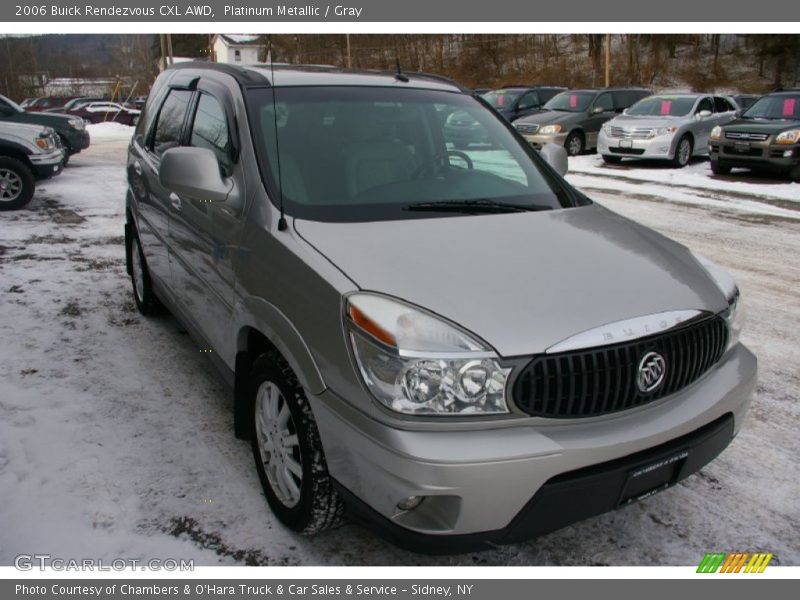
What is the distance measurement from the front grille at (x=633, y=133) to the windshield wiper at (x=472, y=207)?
12916mm

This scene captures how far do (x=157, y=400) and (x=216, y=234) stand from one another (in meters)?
1.22

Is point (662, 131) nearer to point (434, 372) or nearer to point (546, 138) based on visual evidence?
point (546, 138)

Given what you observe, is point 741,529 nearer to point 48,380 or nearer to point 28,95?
point 48,380

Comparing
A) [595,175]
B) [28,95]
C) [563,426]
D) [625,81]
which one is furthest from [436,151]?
[28,95]

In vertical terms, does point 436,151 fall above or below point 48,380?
above

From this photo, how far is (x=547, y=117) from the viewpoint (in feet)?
56.5

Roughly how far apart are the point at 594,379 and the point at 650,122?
14.4m

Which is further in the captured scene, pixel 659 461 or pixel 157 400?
pixel 157 400

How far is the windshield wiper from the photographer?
297 cm

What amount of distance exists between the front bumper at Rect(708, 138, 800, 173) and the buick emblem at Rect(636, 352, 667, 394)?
1209 cm

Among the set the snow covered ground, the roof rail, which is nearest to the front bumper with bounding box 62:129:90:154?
the snow covered ground

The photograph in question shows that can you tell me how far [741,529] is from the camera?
278 centimetres

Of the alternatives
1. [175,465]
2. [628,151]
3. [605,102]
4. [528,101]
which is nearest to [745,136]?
[628,151]

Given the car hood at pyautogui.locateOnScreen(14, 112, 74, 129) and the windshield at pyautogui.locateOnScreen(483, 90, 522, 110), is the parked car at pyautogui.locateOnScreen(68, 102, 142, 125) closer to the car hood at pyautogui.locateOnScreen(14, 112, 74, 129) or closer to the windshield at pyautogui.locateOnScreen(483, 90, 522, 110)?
the windshield at pyautogui.locateOnScreen(483, 90, 522, 110)
